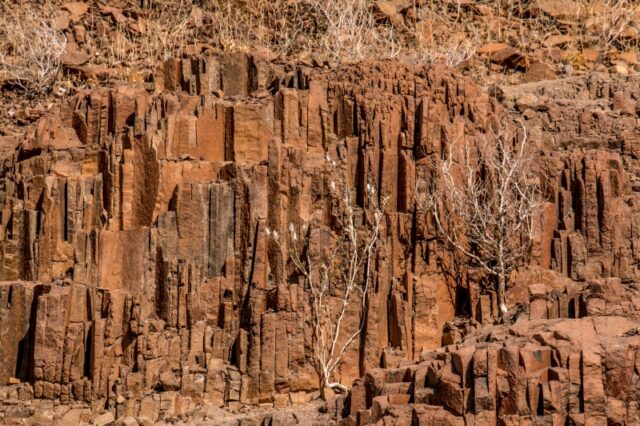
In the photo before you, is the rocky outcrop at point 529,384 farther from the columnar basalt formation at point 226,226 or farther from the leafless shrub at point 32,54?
the leafless shrub at point 32,54

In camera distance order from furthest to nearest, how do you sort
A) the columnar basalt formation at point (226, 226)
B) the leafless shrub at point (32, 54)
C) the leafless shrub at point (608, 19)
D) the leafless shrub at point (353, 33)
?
the leafless shrub at point (608, 19) < the leafless shrub at point (353, 33) < the leafless shrub at point (32, 54) < the columnar basalt formation at point (226, 226)

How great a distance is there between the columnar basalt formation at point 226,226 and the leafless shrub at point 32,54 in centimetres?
459

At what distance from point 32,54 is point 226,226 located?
26.6 feet

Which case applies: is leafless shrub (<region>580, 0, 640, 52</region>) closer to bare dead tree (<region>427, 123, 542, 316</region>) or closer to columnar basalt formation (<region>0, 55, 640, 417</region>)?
columnar basalt formation (<region>0, 55, 640, 417</region>)

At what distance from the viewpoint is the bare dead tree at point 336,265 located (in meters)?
22.1

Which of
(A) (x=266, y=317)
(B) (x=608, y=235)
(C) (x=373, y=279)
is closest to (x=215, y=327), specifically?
(A) (x=266, y=317)

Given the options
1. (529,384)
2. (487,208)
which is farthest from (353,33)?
(529,384)

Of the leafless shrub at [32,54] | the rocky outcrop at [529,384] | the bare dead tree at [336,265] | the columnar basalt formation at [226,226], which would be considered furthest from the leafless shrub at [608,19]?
the rocky outcrop at [529,384]

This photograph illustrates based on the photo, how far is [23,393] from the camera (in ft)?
70.6

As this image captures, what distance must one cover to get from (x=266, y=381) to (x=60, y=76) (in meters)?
9.91

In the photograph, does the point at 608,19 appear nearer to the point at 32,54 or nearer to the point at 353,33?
the point at 353,33

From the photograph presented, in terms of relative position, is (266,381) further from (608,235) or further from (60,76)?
(60,76)

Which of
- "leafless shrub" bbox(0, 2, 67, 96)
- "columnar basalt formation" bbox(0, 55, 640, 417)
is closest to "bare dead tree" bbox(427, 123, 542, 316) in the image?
"columnar basalt formation" bbox(0, 55, 640, 417)

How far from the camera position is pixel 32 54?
29.3 meters
